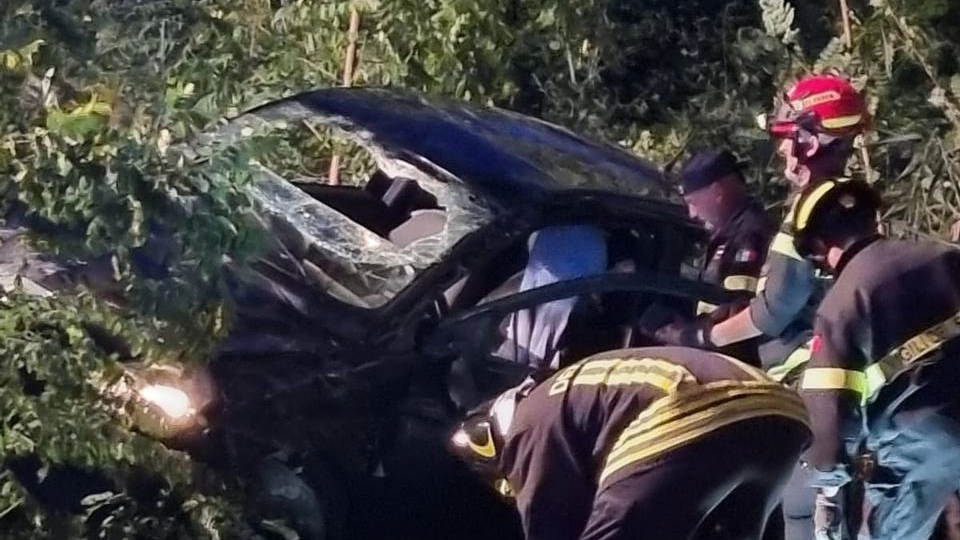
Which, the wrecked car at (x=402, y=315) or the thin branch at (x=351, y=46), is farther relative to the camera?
the thin branch at (x=351, y=46)

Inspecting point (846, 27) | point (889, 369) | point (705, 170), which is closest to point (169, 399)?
point (889, 369)

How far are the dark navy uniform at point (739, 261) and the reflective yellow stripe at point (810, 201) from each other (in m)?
0.95

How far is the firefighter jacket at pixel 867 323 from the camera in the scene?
497 cm

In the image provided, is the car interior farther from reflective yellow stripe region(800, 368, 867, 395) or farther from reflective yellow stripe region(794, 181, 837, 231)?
reflective yellow stripe region(800, 368, 867, 395)

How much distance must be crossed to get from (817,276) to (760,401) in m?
1.66

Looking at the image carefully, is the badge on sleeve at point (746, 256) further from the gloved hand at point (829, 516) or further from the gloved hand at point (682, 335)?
the gloved hand at point (829, 516)

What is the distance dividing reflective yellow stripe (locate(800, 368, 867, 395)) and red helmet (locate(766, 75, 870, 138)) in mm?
1028

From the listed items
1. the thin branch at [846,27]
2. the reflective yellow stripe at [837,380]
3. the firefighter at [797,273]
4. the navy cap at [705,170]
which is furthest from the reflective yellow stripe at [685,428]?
the thin branch at [846,27]

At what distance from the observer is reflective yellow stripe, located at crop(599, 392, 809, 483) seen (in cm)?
377

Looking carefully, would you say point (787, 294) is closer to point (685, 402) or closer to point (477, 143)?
point (477, 143)

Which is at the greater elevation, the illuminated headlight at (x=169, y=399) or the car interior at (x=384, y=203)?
the illuminated headlight at (x=169, y=399)

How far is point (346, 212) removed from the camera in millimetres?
6676

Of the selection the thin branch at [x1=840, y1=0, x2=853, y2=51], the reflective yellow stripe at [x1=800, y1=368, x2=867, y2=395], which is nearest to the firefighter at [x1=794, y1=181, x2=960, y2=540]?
the reflective yellow stripe at [x1=800, y1=368, x2=867, y2=395]

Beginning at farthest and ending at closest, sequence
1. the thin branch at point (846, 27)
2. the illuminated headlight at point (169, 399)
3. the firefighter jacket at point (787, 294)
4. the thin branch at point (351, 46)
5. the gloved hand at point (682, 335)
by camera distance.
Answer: the thin branch at point (846, 27)
the thin branch at point (351, 46)
the gloved hand at point (682, 335)
the firefighter jacket at point (787, 294)
the illuminated headlight at point (169, 399)
